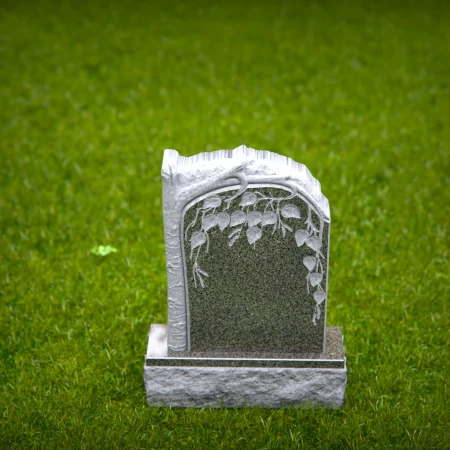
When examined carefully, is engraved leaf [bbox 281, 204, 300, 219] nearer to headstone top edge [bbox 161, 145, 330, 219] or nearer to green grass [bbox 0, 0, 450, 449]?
headstone top edge [bbox 161, 145, 330, 219]

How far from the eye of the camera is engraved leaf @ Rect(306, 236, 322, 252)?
3.92 m

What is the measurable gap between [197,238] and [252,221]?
0.32m

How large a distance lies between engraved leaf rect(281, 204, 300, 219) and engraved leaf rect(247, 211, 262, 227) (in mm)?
132

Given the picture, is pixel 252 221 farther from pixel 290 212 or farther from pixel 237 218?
pixel 290 212

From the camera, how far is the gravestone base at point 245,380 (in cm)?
413

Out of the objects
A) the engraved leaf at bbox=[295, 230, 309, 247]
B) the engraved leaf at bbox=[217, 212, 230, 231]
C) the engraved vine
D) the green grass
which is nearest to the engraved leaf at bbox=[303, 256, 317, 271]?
the engraved vine

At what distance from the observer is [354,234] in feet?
19.4

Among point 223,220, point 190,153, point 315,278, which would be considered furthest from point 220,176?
point 190,153

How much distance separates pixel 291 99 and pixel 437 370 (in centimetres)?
468

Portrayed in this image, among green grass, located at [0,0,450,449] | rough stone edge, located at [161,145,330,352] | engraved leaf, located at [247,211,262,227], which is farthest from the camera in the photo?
green grass, located at [0,0,450,449]

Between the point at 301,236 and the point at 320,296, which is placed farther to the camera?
the point at 320,296

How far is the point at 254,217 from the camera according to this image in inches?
153

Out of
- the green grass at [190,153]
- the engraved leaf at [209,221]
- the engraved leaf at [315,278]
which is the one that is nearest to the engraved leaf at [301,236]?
the engraved leaf at [315,278]

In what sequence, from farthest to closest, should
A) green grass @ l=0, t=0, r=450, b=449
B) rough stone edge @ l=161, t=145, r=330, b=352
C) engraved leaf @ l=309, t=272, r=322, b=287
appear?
green grass @ l=0, t=0, r=450, b=449 < engraved leaf @ l=309, t=272, r=322, b=287 < rough stone edge @ l=161, t=145, r=330, b=352
